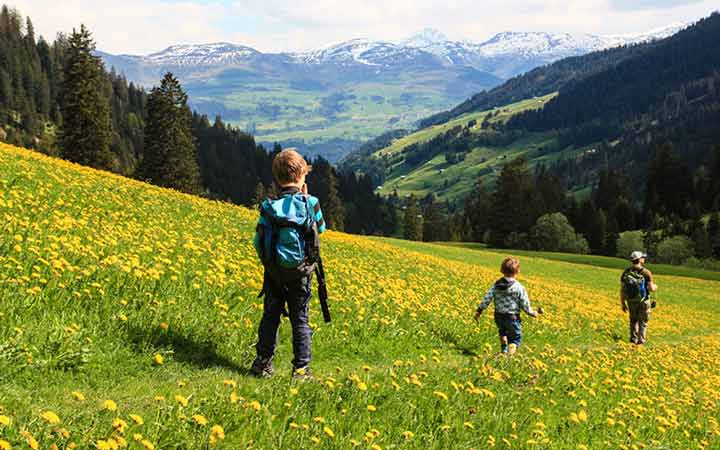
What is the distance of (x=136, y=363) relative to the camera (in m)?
7.44

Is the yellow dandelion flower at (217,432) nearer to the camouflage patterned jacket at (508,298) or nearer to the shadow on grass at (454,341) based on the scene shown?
the camouflage patterned jacket at (508,298)

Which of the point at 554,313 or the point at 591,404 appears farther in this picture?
the point at 554,313

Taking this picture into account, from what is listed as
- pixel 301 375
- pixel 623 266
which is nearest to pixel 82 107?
pixel 301 375

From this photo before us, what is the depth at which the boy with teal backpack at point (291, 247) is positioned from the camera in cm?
766

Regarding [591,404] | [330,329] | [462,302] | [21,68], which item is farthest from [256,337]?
[21,68]

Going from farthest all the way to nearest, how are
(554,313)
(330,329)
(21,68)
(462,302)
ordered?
(21,68)
(554,313)
(462,302)
(330,329)

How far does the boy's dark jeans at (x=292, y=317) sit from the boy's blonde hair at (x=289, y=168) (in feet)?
4.60

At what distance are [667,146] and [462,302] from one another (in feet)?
565

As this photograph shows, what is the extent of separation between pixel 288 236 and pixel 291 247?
157 mm

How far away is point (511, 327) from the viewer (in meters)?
13.4

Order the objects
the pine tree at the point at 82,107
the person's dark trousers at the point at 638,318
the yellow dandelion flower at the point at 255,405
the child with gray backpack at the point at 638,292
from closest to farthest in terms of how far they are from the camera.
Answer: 1. the yellow dandelion flower at the point at 255,405
2. the child with gray backpack at the point at 638,292
3. the person's dark trousers at the point at 638,318
4. the pine tree at the point at 82,107

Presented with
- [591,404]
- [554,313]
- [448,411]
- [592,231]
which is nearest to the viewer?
[448,411]

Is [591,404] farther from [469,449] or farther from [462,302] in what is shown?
[462,302]

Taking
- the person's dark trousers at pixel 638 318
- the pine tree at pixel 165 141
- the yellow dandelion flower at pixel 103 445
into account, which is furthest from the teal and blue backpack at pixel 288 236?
the pine tree at pixel 165 141
